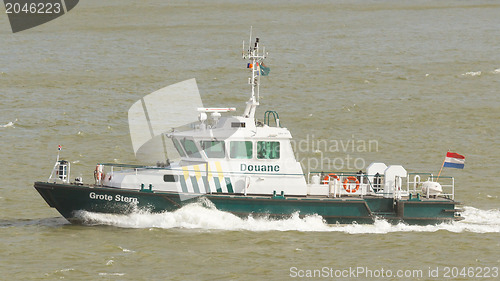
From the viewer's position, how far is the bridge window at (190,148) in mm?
23641

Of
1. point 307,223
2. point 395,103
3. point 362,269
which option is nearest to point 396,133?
point 395,103

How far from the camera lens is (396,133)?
127 ft

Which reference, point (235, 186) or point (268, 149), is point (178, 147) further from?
point (268, 149)

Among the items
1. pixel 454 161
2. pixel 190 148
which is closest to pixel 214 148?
pixel 190 148

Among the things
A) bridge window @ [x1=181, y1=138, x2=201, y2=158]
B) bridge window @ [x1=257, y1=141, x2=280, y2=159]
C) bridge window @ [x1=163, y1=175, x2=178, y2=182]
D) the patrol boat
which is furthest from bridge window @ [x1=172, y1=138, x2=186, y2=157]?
bridge window @ [x1=257, y1=141, x2=280, y2=159]

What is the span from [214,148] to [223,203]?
181cm

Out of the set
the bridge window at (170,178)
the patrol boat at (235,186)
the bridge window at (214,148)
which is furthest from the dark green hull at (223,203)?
the bridge window at (214,148)

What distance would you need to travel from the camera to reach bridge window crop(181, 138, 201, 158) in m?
23.6

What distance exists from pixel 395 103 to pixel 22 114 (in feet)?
73.6

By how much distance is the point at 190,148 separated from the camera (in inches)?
933

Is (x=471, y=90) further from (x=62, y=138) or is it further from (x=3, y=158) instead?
(x=3, y=158)

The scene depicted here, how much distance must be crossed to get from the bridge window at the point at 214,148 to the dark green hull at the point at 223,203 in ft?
4.39

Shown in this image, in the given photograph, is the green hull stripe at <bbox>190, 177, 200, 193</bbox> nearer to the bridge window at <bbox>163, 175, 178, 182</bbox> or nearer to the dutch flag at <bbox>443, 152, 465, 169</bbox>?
the bridge window at <bbox>163, 175, 178, 182</bbox>

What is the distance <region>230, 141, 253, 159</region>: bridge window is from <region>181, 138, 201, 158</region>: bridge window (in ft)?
3.67
